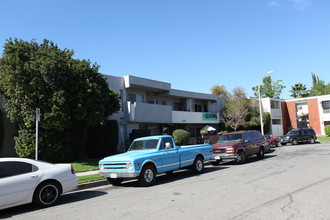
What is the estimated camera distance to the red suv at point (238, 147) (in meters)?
15.0

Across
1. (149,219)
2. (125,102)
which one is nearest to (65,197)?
(149,219)

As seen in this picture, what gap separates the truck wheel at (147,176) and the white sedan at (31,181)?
231 cm

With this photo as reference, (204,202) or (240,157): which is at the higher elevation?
(240,157)

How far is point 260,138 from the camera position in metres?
18.0

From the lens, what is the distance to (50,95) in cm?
1577

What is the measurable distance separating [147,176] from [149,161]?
20.4 inches

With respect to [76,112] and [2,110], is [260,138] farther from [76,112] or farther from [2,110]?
[2,110]

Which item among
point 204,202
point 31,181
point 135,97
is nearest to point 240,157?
point 204,202

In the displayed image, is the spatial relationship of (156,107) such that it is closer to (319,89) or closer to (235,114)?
(235,114)

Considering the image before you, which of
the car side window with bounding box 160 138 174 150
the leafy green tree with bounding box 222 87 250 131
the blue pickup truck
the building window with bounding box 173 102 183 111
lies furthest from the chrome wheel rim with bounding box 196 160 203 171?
the leafy green tree with bounding box 222 87 250 131

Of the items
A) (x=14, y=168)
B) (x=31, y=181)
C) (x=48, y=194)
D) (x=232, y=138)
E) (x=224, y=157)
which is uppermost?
(x=232, y=138)

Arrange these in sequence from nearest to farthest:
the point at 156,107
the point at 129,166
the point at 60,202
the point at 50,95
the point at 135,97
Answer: the point at 60,202 < the point at 129,166 < the point at 50,95 < the point at 156,107 < the point at 135,97

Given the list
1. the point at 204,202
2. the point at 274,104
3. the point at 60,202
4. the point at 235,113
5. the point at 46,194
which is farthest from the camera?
the point at 274,104

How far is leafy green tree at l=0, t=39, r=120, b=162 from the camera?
605 inches
